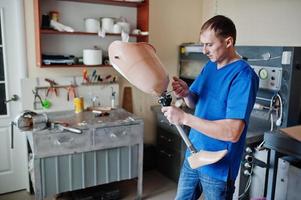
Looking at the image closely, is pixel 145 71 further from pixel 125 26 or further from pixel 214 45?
pixel 125 26

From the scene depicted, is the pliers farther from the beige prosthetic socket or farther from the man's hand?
the man's hand

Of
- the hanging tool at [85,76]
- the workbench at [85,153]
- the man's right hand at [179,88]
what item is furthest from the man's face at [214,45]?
the hanging tool at [85,76]

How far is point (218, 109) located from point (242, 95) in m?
0.14

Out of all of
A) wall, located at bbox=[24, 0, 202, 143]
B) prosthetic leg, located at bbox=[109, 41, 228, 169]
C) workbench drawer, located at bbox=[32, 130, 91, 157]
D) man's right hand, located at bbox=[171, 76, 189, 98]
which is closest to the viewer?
prosthetic leg, located at bbox=[109, 41, 228, 169]

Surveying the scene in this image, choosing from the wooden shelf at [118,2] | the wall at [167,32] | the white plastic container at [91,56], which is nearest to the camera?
the white plastic container at [91,56]

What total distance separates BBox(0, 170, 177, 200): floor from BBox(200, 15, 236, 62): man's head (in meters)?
1.81

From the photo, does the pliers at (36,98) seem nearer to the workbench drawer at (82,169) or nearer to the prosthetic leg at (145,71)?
the workbench drawer at (82,169)

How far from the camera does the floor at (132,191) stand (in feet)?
8.58

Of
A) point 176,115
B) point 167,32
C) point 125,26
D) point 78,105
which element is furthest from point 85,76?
point 176,115

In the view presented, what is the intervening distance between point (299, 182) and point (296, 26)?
132 cm

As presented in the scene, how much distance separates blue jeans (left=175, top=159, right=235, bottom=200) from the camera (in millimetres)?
1301

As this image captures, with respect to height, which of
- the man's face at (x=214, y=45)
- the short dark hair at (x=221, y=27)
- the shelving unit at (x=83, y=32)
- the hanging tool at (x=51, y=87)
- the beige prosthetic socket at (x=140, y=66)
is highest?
the shelving unit at (x=83, y=32)

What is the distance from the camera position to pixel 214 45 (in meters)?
1.21

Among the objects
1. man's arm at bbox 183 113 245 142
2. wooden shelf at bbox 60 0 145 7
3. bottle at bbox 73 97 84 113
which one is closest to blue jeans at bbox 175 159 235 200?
man's arm at bbox 183 113 245 142
